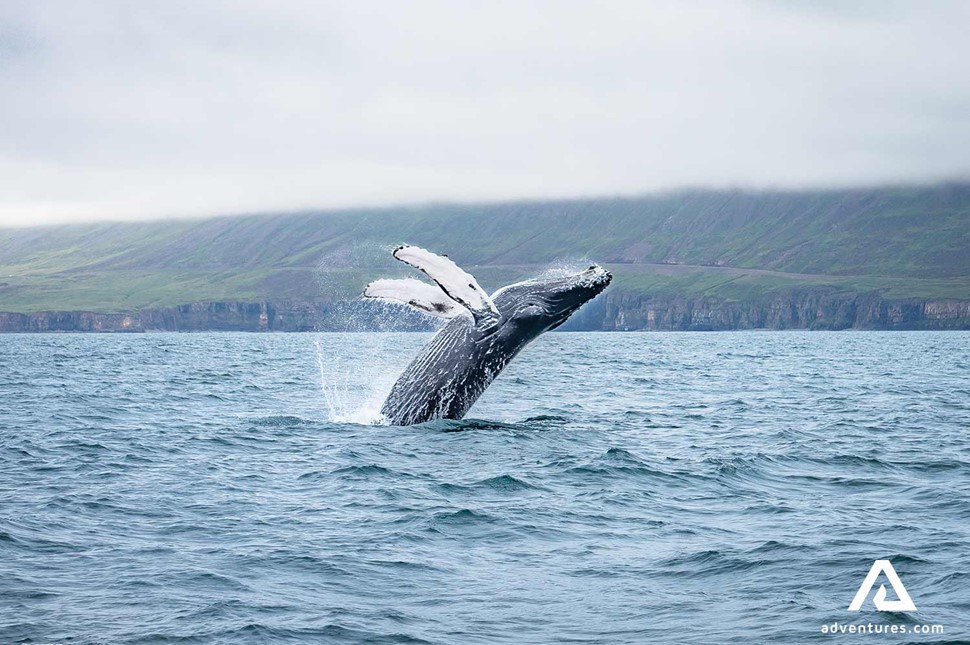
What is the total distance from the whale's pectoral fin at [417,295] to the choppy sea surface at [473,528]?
5.86 feet

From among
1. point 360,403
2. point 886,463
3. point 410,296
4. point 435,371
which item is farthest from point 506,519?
point 360,403

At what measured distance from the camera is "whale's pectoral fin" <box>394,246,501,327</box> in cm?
1184

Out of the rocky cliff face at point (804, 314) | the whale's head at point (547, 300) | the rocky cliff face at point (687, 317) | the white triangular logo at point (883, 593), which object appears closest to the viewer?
the white triangular logo at point (883, 593)

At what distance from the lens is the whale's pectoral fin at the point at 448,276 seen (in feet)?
38.9

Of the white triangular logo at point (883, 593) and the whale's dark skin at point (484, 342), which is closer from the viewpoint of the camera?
the white triangular logo at point (883, 593)

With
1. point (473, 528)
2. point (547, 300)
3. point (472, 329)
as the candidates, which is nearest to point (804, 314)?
point (547, 300)

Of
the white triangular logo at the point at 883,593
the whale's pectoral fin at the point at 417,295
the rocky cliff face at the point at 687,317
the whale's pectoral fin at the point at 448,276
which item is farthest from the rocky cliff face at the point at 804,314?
the white triangular logo at the point at 883,593

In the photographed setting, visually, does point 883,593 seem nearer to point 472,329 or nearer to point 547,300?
point 547,300

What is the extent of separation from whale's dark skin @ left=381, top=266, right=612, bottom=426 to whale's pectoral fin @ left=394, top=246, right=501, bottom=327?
0.69 metres

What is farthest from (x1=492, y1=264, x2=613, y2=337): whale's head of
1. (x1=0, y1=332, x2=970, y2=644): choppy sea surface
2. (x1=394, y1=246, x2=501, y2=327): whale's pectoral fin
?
(x1=0, y1=332, x2=970, y2=644): choppy sea surface

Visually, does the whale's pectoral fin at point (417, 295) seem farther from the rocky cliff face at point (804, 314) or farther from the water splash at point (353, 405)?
the rocky cliff face at point (804, 314)

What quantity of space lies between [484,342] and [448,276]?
1.85m

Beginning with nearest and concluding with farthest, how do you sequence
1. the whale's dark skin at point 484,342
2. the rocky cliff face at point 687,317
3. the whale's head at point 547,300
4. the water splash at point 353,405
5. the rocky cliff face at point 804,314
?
the whale's head at point 547,300
the whale's dark skin at point 484,342
the water splash at point 353,405
the rocky cliff face at point 804,314
the rocky cliff face at point 687,317

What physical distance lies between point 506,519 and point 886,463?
6223mm
